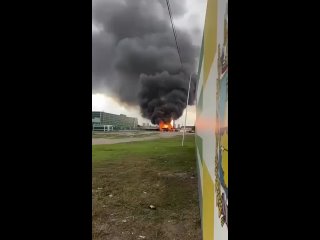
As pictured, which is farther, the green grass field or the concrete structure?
the green grass field

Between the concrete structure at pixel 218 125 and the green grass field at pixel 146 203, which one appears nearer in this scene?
the concrete structure at pixel 218 125

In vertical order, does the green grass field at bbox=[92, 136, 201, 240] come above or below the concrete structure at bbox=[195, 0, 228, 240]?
below

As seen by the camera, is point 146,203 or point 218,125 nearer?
point 218,125

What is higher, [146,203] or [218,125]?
[218,125]

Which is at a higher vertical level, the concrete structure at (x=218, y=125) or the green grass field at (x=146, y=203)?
the concrete structure at (x=218, y=125)
